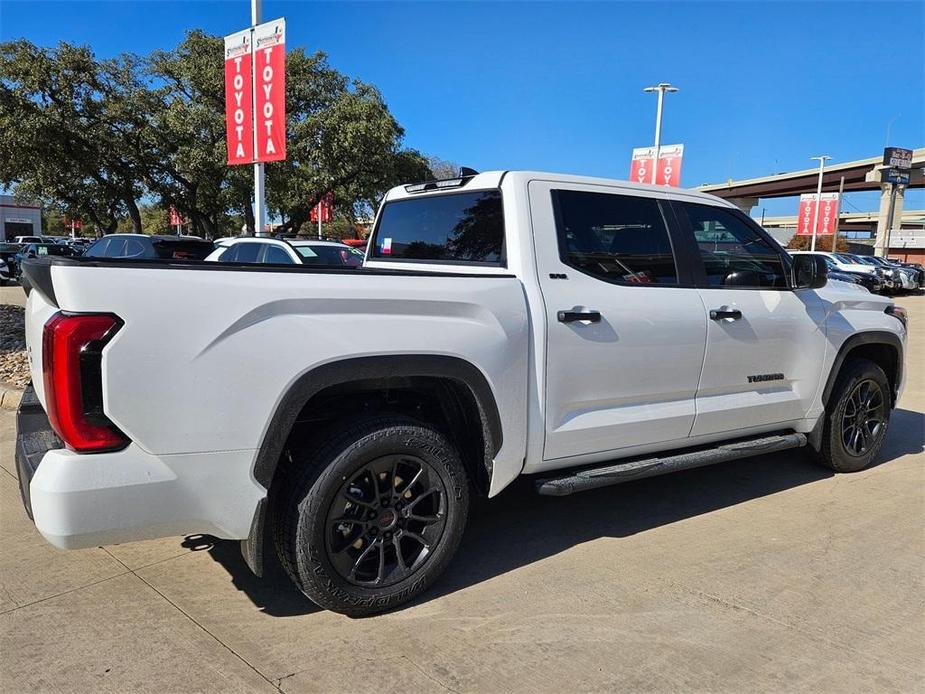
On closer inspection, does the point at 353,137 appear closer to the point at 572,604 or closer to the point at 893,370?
the point at 893,370

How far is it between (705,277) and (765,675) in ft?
7.13

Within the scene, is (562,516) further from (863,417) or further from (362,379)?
(863,417)

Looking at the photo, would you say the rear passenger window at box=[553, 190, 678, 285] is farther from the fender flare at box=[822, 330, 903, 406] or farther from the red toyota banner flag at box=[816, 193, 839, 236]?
the red toyota banner flag at box=[816, 193, 839, 236]

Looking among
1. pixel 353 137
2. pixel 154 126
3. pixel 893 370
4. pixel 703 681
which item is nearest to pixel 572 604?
pixel 703 681

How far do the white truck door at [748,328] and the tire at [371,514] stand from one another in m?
1.69

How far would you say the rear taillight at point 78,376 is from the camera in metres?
2.31

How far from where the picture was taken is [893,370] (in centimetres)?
529

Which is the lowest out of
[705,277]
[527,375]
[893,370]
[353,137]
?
[893,370]

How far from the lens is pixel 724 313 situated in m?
3.97

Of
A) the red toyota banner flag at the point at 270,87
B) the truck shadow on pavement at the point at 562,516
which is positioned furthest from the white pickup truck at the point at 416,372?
the red toyota banner flag at the point at 270,87

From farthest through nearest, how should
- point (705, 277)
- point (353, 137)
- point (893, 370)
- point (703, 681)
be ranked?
1. point (353, 137)
2. point (893, 370)
3. point (705, 277)
4. point (703, 681)

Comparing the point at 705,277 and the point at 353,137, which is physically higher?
the point at 353,137

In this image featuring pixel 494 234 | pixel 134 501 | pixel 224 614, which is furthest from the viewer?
pixel 494 234

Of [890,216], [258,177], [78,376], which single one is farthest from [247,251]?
[890,216]
